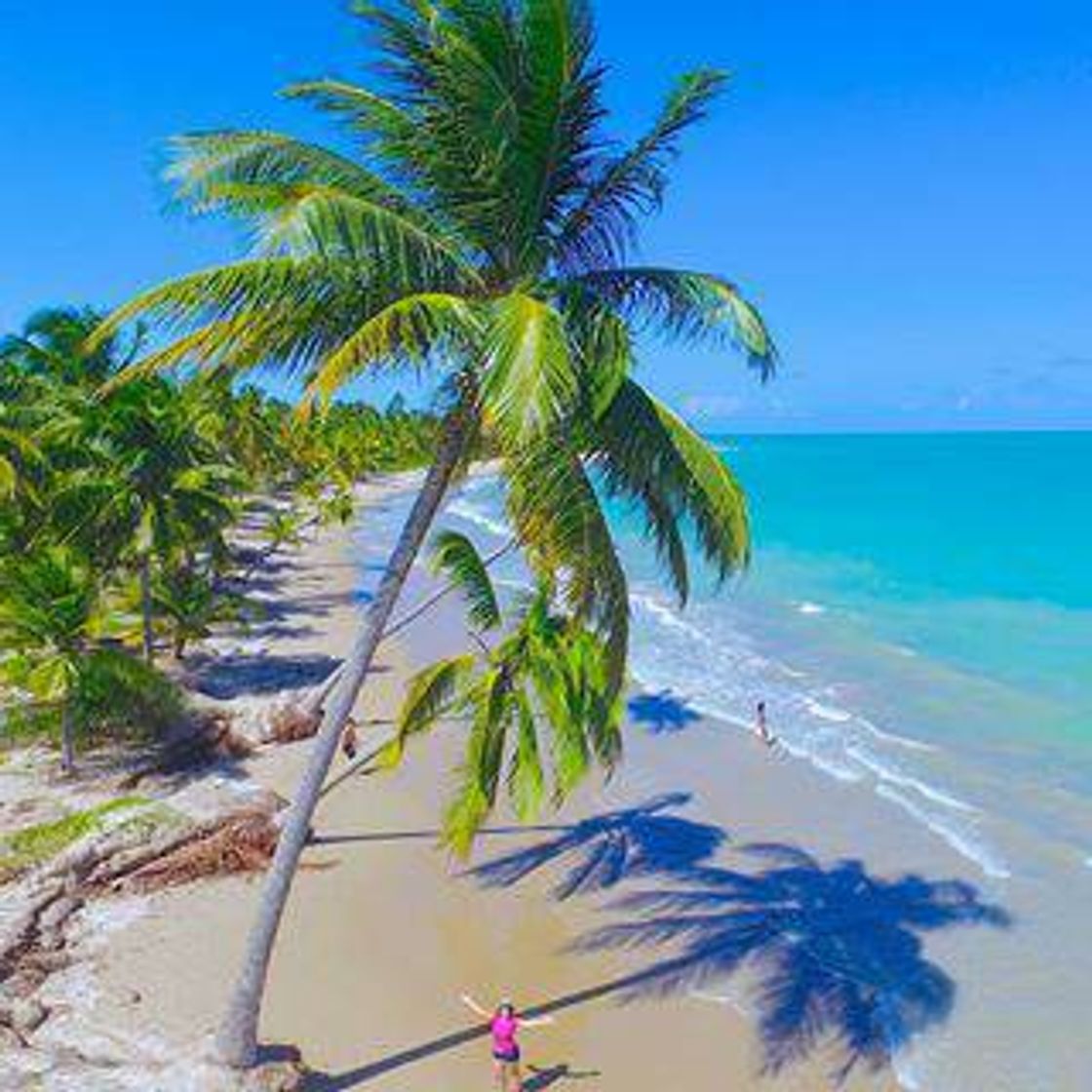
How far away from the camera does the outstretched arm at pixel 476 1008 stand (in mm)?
12938

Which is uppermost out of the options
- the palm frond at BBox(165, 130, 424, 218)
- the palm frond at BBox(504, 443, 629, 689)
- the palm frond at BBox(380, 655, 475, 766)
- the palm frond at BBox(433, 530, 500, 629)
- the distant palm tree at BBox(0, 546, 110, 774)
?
the palm frond at BBox(165, 130, 424, 218)

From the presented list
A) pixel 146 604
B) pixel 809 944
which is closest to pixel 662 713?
pixel 146 604

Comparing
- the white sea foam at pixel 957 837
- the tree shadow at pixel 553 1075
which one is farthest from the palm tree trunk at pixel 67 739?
the white sea foam at pixel 957 837

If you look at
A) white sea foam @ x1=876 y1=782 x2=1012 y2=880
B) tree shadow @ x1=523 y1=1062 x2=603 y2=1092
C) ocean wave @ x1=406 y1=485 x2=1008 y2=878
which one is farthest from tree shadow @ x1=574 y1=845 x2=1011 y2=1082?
ocean wave @ x1=406 y1=485 x2=1008 y2=878

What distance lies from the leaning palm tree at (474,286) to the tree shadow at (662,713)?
16.4m

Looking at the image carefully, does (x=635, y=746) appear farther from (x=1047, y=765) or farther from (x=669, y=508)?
(x=669, y=508)

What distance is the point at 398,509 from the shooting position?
297 feet

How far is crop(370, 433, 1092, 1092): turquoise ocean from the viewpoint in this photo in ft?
48.8

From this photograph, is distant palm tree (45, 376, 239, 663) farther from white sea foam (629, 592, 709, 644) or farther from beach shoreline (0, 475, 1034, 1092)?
white sea foam (629, 592, 709, 644)

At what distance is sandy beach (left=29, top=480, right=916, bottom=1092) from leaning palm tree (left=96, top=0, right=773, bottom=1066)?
7.50 feet

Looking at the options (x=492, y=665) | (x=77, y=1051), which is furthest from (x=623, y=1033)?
(x=77, y=1051)

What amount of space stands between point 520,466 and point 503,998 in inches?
269

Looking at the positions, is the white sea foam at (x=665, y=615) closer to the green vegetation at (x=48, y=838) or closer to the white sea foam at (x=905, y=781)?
the white sea foam at (x=905, y=781)

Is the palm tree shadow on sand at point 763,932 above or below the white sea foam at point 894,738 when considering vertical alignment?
below
